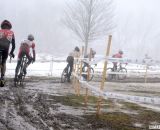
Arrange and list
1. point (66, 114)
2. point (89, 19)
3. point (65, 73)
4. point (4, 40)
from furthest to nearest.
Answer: point (89, 19), point (65, 73), point (4, 40), point (66, 114)

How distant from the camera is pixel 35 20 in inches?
4505

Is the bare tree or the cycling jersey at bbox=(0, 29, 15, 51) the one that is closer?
the cycling jersey at bbox=(0, 29, 15, 51)

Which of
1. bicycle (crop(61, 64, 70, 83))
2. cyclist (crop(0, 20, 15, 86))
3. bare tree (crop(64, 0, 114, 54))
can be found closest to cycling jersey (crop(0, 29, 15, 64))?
cyclist (crop(0, 20, 15, 86))

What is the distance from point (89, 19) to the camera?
37.4 m

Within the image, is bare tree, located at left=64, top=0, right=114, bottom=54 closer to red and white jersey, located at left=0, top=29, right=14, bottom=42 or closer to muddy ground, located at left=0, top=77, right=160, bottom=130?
red and white jersey, located at left=0, top=29, right=14, bottom=42

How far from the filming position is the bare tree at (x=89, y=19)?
38.3 metres

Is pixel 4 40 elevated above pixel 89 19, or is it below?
below

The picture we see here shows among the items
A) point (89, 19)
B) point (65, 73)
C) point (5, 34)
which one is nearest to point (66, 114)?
point (5, 34)

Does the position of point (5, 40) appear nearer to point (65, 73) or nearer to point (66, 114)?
point (66, 114)

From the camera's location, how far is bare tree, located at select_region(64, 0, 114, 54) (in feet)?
126

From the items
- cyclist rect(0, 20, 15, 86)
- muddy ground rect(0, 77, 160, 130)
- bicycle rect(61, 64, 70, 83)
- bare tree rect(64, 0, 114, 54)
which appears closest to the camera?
muddy ground rect(0, 77, 160, 130)

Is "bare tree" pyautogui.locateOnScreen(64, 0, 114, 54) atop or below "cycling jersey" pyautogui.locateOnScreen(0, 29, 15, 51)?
atop

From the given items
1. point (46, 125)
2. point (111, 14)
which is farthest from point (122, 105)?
point (111, 14)

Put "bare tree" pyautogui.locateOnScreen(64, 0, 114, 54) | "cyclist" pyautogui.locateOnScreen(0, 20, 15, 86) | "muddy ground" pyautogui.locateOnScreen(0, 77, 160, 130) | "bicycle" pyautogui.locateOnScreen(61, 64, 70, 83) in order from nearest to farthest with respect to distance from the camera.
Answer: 1. "muddy ground" pyautogui.locateOnScreen(0, 77, 160, 130)
2. "cyclist" pyautogui.locateOnScreen(0, 20, 15, 86)
3. "bicycle" pyautogui.locateOnScreen(61, 64, 70, 83)
4. "bare tree" pyautogui.locateOnScreen(64, 0, 114, 54)
